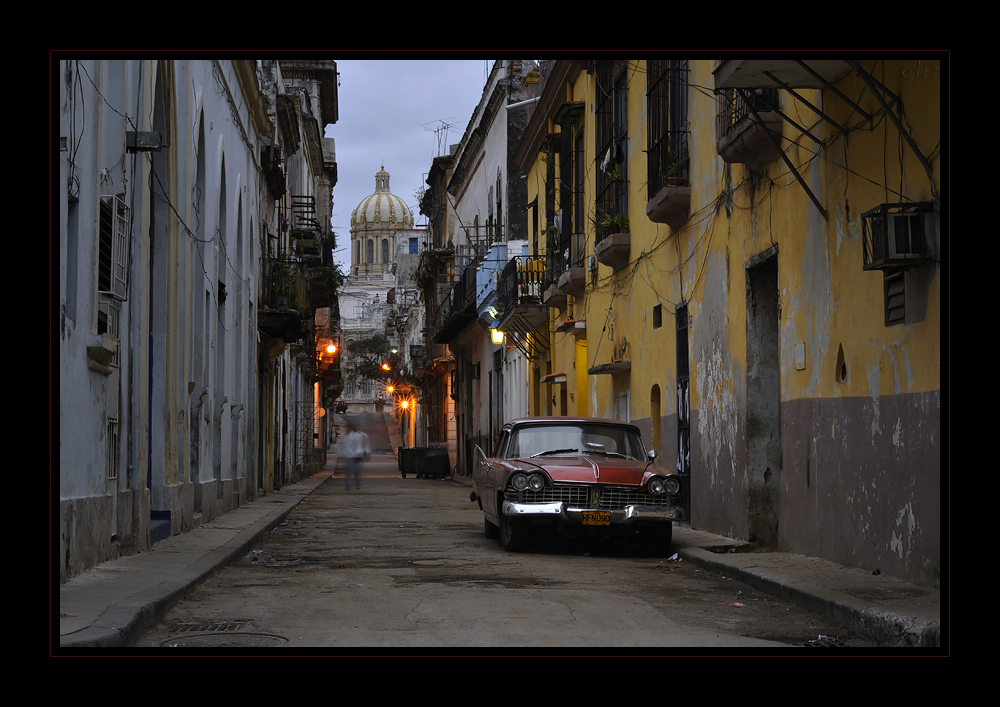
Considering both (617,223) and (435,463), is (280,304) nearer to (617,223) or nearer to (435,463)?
(617,223)

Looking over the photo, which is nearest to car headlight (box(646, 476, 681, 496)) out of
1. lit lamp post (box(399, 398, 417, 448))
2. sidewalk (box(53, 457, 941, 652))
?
sidewalk (box(53, 457, 941, 652))

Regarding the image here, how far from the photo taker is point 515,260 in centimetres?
2669

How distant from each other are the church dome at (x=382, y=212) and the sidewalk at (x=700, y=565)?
438 ft

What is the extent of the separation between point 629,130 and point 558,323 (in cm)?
757

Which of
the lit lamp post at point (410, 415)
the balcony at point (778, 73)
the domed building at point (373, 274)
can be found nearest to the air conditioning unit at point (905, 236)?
the balcony at point (778, 73)

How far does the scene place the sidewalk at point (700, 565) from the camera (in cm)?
643

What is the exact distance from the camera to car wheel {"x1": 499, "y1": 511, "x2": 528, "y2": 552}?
12156 mm

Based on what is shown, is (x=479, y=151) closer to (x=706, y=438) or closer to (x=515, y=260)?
→ (x=515, y=260)

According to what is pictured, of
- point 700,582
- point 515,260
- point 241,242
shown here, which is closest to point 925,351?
point 700,582

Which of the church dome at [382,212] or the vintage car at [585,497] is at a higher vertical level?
the church dome at [382,212]

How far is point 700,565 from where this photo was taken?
1126 centimetres

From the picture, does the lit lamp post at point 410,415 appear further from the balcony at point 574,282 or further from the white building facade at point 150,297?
the white building facade at point 150,297

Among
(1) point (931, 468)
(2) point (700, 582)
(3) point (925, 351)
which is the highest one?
(3) point (925, 351)

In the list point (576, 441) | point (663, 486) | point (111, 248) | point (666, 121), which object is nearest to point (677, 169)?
point (666, 121)
